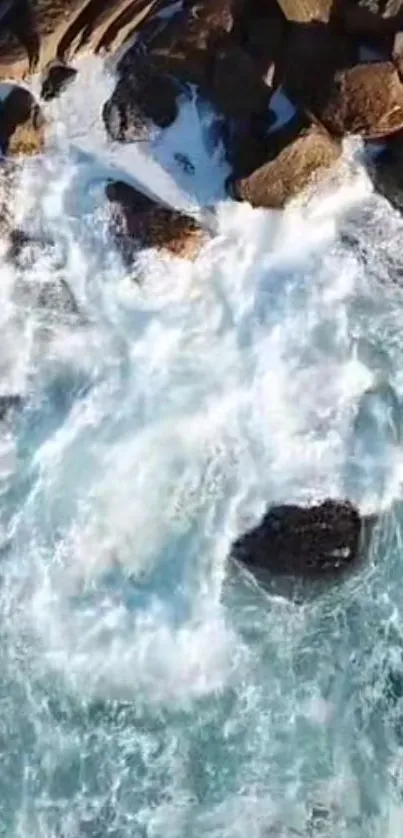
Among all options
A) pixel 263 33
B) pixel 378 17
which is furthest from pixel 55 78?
pixel 378 17

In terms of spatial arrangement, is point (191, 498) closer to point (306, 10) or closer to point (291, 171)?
point (291, 171)

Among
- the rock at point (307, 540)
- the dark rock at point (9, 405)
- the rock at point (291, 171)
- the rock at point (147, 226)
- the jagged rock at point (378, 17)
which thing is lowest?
the rock at point (307, 540)

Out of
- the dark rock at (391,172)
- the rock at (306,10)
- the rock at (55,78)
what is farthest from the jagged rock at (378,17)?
the rock at (55,78)

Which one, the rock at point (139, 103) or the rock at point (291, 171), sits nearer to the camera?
the rock at point (291, 171)

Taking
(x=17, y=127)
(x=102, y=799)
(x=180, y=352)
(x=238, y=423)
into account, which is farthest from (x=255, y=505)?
(x=17, y=127)

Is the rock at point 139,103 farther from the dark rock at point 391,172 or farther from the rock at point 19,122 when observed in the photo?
the dark rock at point 391,172

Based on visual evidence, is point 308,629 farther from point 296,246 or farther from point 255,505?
point 296,246
